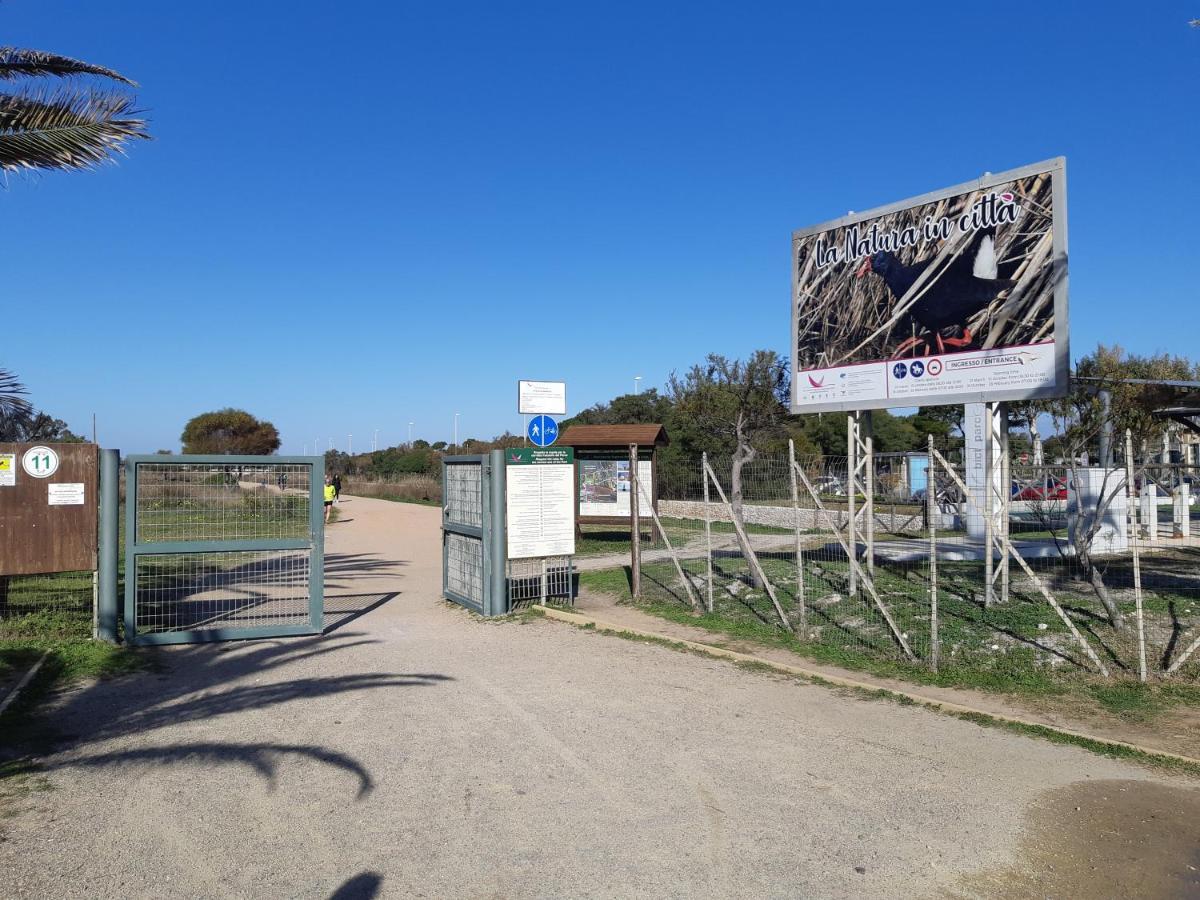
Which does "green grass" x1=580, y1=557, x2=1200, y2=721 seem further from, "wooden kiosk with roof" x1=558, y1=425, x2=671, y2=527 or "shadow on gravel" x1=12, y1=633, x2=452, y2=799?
"wooden kiosk with roof" x1=558, y1=425, x2=671, y2=527

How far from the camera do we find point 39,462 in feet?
32.2

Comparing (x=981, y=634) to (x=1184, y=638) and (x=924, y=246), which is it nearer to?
(x=1184, y=638)

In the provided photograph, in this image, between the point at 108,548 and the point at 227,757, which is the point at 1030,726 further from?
the point at 108,548

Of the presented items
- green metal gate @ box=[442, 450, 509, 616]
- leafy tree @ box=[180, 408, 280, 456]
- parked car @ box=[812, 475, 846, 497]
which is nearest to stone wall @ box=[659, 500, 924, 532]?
parked car @ box=[812, 475, 846, 497]

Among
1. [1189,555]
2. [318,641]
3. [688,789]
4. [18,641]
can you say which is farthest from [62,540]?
[1189,555]

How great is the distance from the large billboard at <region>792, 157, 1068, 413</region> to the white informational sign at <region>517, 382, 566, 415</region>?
4854mm

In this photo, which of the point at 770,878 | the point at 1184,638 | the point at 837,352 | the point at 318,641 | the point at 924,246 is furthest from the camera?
the point at 837,352

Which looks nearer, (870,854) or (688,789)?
(870,854)

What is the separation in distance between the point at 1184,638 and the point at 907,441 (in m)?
46.5

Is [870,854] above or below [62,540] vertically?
below

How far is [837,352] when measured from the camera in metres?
13.0

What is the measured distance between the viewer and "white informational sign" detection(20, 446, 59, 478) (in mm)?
9766

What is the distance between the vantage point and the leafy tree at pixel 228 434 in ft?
203

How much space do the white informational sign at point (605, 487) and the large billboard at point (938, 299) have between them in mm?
8540
